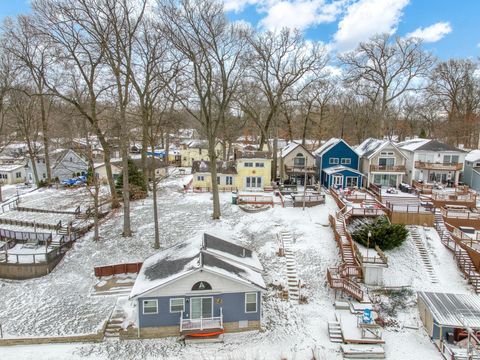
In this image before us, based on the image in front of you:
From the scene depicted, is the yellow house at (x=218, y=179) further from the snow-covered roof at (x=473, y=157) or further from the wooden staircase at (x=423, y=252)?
the snow-covered roof at (x=473, y=157)

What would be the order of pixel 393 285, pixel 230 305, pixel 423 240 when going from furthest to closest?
pixel 423 240, pixel 393 285, pixel 230 305

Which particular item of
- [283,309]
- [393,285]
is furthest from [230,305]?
[393,285]

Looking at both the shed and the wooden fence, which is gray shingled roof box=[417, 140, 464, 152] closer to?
the shed

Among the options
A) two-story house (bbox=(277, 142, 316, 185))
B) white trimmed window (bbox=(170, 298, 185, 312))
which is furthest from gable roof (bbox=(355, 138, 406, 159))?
white trimmed window (bbox=(170, 298, 185, 312))

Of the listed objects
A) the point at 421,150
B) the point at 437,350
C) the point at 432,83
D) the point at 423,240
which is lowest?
the point at 437,350

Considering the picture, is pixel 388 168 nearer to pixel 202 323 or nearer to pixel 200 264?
pixel 200 264

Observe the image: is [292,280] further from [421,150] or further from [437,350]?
[421,150]
